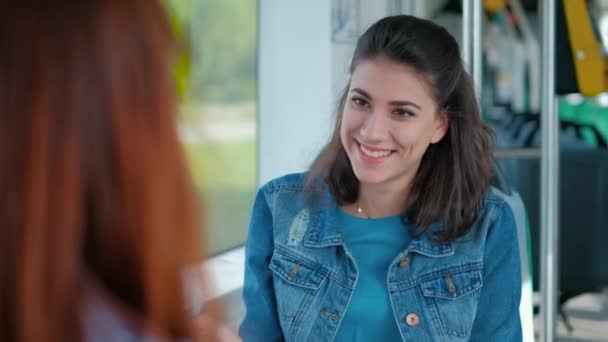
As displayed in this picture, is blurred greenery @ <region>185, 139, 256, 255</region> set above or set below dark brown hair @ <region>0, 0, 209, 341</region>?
below

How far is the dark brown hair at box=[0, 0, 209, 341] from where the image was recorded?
0.52 metres

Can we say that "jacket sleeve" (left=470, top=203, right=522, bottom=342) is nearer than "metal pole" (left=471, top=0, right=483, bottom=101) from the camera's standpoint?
Yes

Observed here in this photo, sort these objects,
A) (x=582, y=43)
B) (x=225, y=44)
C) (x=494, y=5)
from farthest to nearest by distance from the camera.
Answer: (x=494, y=5) → (x=582, y=43) → (x=225, y=44)

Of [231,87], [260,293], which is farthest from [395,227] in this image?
[231,87]

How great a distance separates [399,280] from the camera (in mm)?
1630

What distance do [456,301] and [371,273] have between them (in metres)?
0.19

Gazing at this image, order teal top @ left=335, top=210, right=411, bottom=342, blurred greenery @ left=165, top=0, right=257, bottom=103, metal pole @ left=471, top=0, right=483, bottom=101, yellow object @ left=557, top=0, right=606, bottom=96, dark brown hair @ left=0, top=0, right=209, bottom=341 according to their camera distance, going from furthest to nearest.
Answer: yellow object @ left=557, top=0, right=606, bottom=96 → metal pole @ left=471, top=0, right=483, bottom=101 → blurred greenery @ left=165, top=0, right=257, bottom=103 → teal top @ left=335, top=210, right=411, bottom=342 → dark brown hair @ left=0, top=0, right=209, bottom=341

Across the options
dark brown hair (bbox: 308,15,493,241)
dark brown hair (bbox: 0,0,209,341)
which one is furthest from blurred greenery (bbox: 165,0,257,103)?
dark brown hair (bbox: 0,0,209,341)

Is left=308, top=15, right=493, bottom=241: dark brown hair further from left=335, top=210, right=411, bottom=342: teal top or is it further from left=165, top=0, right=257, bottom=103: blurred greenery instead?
left=165, top=0, right=257, bottom=103: blurred greenery

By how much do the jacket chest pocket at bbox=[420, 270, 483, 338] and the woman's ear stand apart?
0.31 m

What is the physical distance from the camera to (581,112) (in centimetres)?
408

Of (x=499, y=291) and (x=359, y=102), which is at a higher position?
(x=359, y=102)

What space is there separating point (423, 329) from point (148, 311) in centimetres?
115

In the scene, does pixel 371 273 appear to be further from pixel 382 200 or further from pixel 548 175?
pixel 548 175
